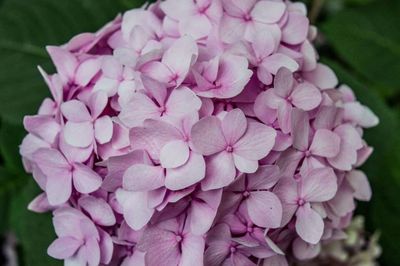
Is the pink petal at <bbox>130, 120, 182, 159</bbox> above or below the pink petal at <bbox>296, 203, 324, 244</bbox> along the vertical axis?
above

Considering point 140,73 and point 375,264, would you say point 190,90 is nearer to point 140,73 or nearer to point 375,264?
point 140,73

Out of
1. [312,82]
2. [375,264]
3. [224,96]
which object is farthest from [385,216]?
[224,96]

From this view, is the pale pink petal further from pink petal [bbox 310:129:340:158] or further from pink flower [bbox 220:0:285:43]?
pink flower [bbox 220:0:285:43]

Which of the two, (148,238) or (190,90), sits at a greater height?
(190,90)

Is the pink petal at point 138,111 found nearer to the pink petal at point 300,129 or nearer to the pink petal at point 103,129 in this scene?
the pink petal at point 103,129

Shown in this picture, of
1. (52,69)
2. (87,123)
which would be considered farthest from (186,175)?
(52,69)

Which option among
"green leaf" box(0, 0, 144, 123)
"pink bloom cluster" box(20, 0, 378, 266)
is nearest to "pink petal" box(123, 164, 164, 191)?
"pink bloom cluster" box(20, 0, 378, 266)
